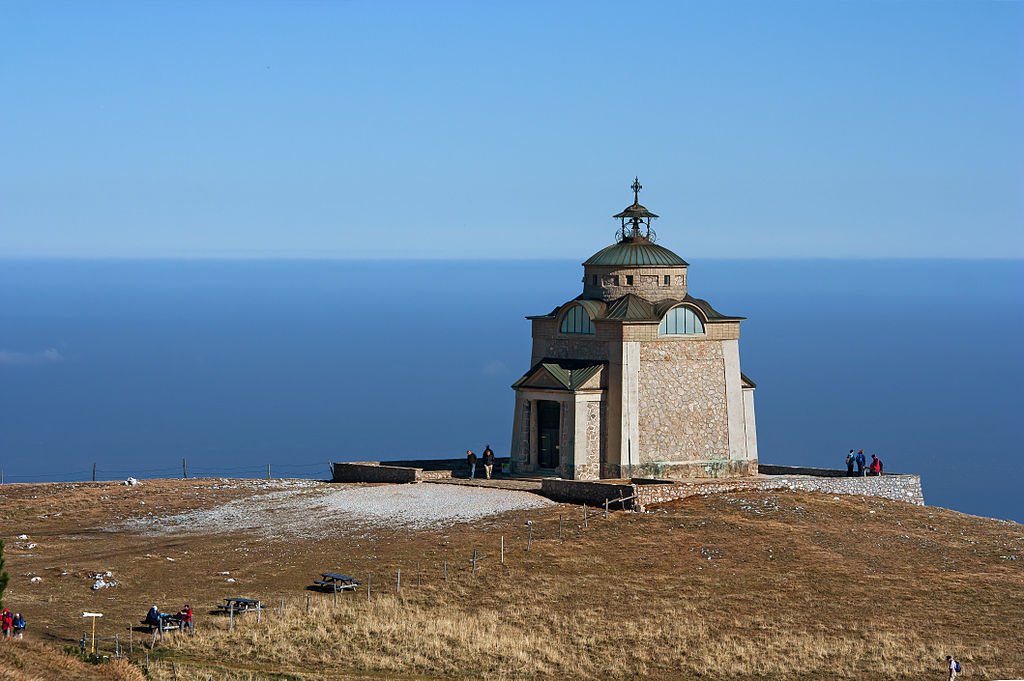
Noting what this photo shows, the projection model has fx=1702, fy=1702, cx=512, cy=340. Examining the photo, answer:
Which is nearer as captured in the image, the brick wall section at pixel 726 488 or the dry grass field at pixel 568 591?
the dry grass field at pixel 568 591

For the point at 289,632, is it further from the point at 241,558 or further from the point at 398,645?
the point at 241,558

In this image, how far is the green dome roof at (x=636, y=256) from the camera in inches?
2398

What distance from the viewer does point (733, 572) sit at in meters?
46.6

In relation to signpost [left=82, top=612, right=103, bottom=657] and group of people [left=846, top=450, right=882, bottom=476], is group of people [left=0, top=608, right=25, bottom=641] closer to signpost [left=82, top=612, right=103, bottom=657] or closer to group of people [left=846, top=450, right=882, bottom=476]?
signpost [left=82, top=612, right=103, bottom=657]

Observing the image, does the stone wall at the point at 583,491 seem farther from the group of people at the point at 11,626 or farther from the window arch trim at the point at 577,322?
the group of people at the point at 11,626

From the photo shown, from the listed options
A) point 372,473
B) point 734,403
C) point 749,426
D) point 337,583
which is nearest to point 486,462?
point 372,473

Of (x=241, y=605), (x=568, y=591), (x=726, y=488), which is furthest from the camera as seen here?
(x=726, y=488)

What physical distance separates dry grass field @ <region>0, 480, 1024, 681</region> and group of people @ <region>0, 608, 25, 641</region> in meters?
0.62

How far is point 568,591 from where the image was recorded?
4503 cm

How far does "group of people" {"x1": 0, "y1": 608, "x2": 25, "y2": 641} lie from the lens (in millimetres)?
38250

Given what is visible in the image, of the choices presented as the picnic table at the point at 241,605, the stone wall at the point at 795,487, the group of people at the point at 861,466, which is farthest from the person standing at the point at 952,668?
the group of people at the point at 861,466

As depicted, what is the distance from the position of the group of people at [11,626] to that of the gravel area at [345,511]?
1218 cm

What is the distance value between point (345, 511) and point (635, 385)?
11.3 metres

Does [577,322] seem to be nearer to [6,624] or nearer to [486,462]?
[486,462]
